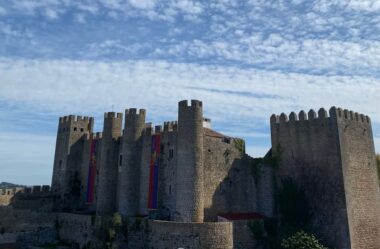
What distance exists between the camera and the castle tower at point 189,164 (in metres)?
28.1

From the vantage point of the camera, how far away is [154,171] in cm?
3234

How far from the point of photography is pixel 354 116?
30219 millimetres

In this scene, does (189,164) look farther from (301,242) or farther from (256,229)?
(301,242)

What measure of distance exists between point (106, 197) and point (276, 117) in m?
17.4

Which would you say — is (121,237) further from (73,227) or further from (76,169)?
(76,169)

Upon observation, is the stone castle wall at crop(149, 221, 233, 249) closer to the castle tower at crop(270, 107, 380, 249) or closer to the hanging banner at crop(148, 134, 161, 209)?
the hanging banner at crop(148, 134, 161, 209)

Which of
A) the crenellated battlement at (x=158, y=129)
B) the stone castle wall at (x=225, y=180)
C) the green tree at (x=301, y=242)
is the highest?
the crenellated battlement at (x=158, y=129)

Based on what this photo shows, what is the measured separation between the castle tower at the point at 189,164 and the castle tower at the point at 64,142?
15.4 m

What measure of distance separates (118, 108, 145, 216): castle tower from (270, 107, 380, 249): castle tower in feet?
41.0

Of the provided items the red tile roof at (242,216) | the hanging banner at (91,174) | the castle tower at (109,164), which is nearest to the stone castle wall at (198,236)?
the red tile roof at (242,216)

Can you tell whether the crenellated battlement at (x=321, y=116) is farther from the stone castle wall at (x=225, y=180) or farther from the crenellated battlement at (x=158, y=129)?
the crenellated battlement at (x=158, y=129)

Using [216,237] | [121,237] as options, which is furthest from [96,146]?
[216,237]

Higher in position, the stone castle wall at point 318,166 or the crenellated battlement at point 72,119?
the crenellated battlement at point 72,119

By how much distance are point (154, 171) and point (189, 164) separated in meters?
4.95
